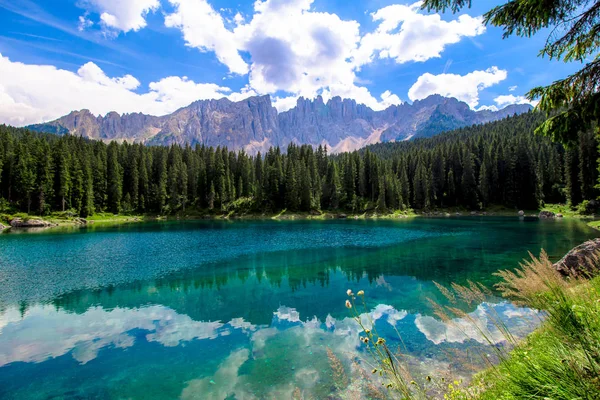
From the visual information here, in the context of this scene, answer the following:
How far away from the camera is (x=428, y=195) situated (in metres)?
116

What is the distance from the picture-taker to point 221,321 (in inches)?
670

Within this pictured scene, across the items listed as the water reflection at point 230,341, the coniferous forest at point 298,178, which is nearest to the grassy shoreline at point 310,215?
the coniferous forest at point 298,178

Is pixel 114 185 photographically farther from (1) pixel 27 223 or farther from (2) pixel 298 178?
(2) pixel 298 178

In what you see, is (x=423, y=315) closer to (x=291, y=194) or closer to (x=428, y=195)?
(x=291, y=194)

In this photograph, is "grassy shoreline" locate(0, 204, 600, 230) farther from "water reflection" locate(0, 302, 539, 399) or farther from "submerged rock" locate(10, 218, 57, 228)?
"water reflection" locate(0, 302, 539, 399)

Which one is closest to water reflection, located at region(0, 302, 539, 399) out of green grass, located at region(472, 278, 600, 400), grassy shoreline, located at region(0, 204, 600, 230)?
green grass, located at region(472, 278, 600, 400)

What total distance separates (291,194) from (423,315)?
96.8 meters

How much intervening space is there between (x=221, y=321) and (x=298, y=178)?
96965 mm

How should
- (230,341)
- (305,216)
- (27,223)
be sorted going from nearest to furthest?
(230,341) < (27,223) < (305,216)

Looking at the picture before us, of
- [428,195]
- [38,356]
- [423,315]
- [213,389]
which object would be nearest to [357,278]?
[423,315]

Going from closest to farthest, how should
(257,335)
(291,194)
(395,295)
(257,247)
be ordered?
1. (257,335)
2. (395,295)
3. (257,247)
4. (291,194)

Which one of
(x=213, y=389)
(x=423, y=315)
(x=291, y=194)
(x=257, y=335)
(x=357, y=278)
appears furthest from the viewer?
(x=291, y=194)

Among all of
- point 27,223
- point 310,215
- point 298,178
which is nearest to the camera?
point 27,223

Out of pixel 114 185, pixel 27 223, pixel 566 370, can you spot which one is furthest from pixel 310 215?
pixel 566 370
